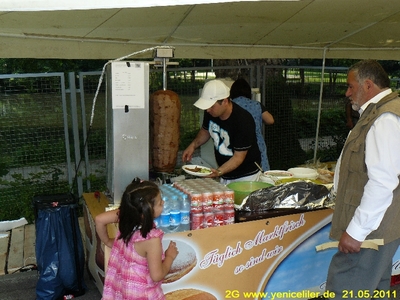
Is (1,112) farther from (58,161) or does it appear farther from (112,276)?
(112,276)

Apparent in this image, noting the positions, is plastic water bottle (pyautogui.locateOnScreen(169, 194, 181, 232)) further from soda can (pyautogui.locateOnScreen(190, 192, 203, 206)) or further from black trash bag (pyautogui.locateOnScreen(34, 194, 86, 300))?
black trash bag (pyautogui.locateOnScreen(34, 194, 86, 300))

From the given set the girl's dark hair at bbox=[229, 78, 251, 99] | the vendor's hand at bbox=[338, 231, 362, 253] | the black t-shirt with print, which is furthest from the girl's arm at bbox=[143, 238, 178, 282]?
the girl's dark hair at bbox=[229, 78, 251, 99]

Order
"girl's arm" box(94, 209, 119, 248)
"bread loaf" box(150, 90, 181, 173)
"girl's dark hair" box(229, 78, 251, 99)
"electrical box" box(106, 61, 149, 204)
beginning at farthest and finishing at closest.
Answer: "girl's dark hair" box(229, 78, 251, 99) < "bread loaf" box(150, 90, 181, 173) < "electrical box" box(106, 61, 149, 204) < "girl's arm" box(94, 209, 119, 248)

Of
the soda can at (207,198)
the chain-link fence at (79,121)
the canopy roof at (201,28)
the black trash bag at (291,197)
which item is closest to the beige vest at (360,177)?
the black trash bag at (291,197)

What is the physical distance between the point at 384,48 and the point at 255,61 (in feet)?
8.44

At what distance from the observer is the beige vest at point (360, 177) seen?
2.46m

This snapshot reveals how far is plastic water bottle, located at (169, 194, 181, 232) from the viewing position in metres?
2.86

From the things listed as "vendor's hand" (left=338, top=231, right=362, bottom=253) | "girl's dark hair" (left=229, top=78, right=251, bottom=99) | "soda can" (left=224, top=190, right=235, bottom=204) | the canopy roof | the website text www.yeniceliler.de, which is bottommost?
the website text www.yeniceliler.de

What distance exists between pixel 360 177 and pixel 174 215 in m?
1.15

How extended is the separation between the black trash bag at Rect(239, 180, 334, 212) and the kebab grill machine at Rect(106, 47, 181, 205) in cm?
76

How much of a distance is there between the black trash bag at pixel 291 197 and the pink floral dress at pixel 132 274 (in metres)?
0.97

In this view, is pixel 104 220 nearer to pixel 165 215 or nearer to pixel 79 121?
pixel 165 215

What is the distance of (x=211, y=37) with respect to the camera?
489 cm

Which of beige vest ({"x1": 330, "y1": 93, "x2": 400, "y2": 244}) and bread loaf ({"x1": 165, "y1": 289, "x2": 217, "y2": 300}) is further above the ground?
beige vest ({"x1": 330, "y1": 93, "x2": 400, "y2": 244})
